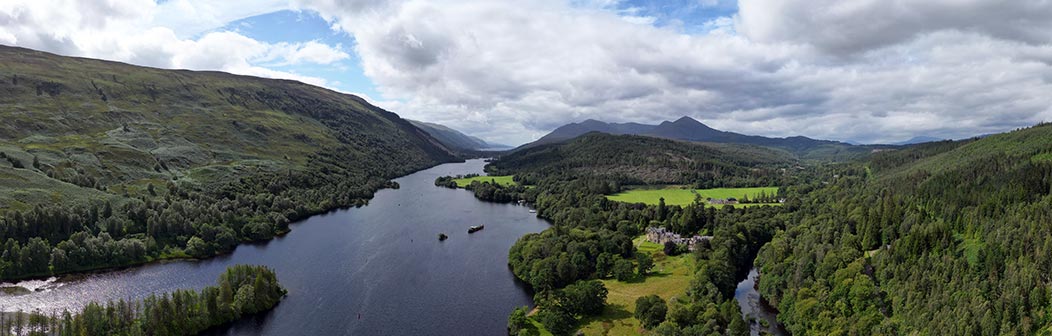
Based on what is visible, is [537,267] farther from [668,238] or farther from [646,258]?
[668,238]

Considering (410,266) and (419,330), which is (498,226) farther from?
(419,330)

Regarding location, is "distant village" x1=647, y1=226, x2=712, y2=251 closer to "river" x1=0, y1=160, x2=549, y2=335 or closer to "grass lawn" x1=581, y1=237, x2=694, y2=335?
"grass lawn" x1=581, y1=237, x2=694, y2=335

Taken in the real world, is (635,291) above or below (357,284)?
below

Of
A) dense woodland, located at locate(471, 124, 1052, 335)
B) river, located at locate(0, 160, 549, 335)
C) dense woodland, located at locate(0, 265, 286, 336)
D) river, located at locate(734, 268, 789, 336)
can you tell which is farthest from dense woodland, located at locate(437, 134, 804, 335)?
dense woodland, located at locate(0, 265, 286, 336)

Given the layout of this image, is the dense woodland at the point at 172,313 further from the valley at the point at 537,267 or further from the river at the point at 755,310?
the river at the point at 755,310

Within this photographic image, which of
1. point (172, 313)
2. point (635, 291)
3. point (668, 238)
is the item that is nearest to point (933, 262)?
point (635, 291)

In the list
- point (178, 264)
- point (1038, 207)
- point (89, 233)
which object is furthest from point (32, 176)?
point (1038, 207)
